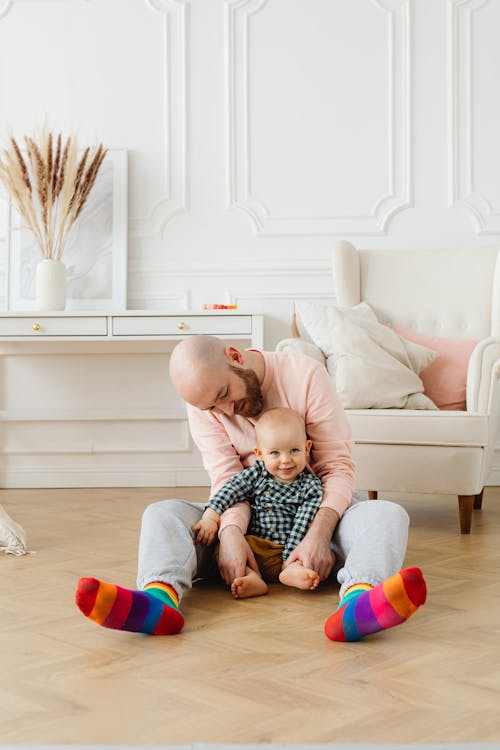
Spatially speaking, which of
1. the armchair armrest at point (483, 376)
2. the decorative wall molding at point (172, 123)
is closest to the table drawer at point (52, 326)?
the decorative wall molding at point (172, 123)

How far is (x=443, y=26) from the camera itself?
415cm

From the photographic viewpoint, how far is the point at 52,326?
371 centimetres

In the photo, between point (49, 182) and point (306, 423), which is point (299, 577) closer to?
point (306, 423)

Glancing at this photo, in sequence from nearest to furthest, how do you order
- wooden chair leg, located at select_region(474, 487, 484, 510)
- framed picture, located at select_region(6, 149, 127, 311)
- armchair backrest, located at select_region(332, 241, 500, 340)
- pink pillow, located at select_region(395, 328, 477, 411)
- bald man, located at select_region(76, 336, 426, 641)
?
bald man, located at select_region(76, 336, 426, 641), pink pillow, located at select_region(395, 328, 477, 411), wooden chair leg, located at select_region(474, 487, 484, 510), armchair backrest, located at select_region(332, 241, 500, 340), framed picture, located at select_region(6, 149, 127, 311)

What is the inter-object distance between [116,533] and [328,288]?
175cm

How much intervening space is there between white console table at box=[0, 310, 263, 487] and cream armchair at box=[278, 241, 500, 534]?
738 millimetres

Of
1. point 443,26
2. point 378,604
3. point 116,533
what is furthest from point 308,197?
point 378,604

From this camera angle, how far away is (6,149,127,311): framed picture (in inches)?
161

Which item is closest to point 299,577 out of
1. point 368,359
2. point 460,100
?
point 368,359

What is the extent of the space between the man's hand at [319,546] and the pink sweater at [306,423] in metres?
0.07

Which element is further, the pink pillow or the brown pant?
the pink pillow

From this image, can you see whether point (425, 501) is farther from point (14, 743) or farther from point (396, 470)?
point (14, 743)

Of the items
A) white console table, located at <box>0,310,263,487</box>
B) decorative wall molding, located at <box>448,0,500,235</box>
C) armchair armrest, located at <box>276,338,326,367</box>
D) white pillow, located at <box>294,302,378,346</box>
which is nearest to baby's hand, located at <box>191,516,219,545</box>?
armchair armrest, located at <box>276,338,326,367</box>

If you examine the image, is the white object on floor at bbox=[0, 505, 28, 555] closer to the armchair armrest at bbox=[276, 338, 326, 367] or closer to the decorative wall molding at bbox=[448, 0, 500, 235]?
the armchair armrest at bbox=[276, 338, 326, 367]
